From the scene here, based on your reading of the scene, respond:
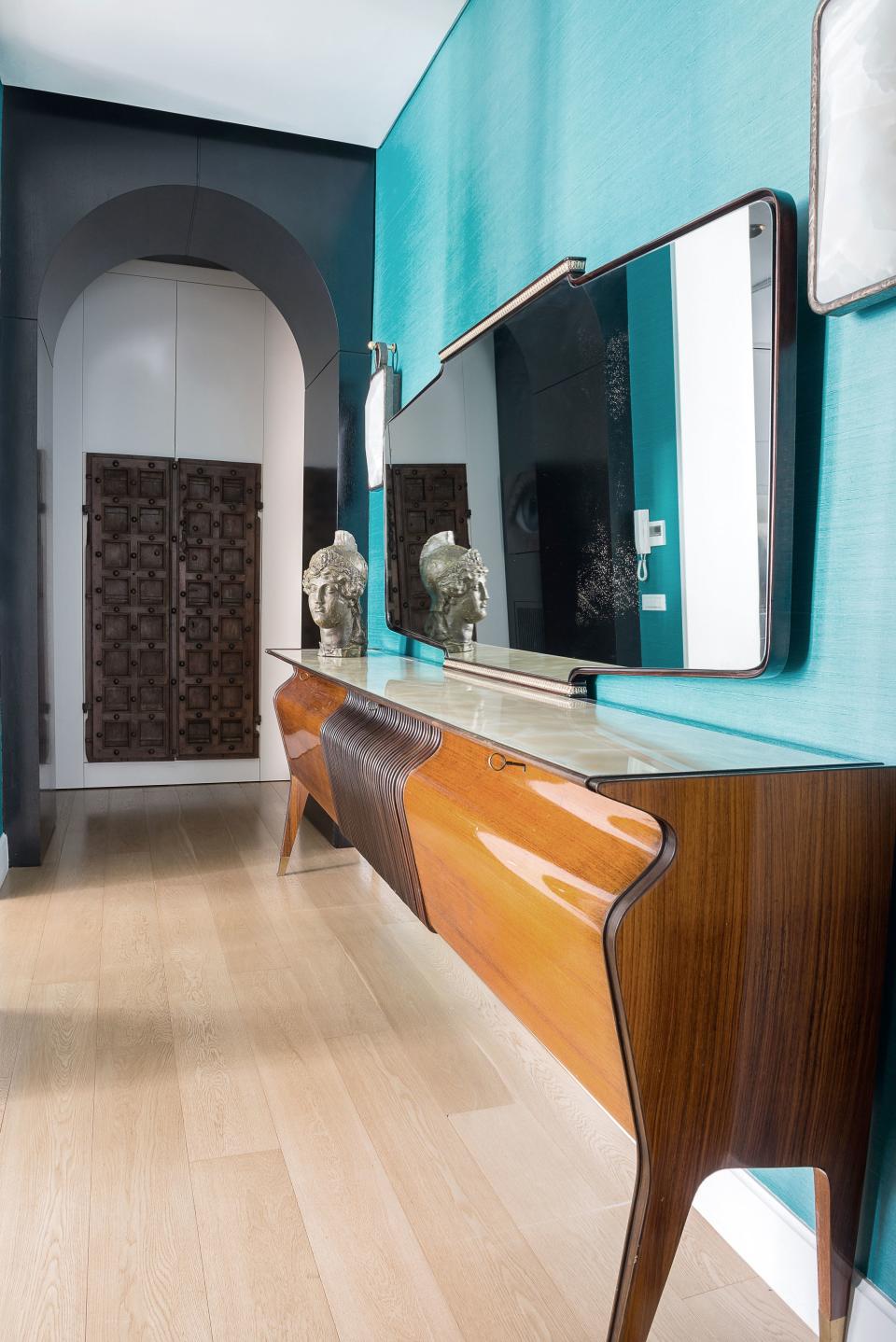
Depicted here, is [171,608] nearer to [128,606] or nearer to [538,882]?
[128,606]

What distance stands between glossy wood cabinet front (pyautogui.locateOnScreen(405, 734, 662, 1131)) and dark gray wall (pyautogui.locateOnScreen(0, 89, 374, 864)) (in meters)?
2.61

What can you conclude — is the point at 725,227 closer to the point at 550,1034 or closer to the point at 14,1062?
the point at 550,1034

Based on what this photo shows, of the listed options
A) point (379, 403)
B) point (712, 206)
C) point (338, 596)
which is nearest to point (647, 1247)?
point (712, 206)

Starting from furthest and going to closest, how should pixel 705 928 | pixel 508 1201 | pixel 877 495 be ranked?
pixel 508 1201
pixel 877 495
pixel 705 928

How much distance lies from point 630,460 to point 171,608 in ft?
14.7

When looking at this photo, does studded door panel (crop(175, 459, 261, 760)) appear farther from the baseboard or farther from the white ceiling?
the baseboard

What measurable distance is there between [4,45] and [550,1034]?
410 cm

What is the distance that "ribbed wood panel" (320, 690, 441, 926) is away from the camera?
8.21 feet

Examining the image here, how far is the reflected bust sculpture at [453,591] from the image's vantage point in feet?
9.41

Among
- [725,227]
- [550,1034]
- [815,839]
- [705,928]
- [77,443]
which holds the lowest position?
[550,1034]

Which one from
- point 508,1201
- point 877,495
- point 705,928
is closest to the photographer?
point 705,928

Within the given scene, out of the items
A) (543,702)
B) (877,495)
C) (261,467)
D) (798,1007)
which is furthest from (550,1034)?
(261,467)

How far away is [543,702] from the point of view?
2.33 m

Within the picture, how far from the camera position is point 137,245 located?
4633 mm
